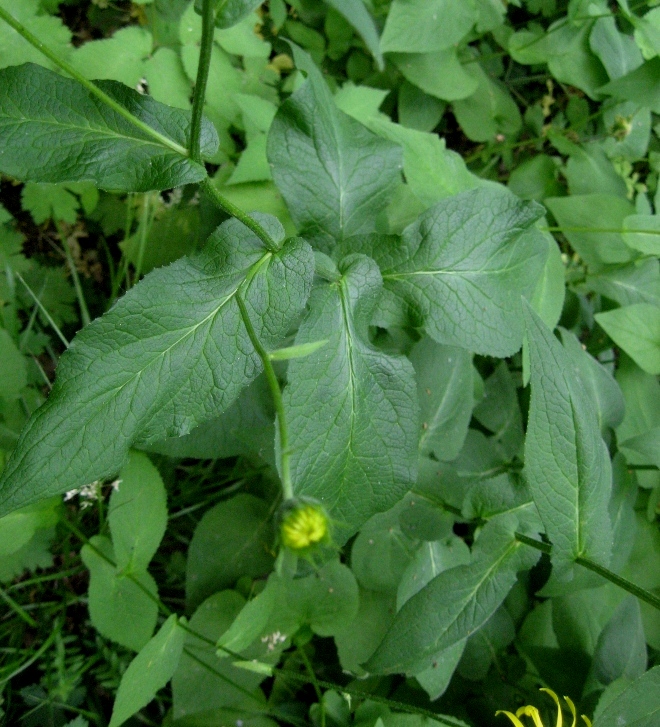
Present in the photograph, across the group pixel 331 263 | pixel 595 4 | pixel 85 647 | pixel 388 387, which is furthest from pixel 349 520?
pixel 595 4

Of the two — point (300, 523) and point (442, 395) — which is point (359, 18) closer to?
point (442, 395)

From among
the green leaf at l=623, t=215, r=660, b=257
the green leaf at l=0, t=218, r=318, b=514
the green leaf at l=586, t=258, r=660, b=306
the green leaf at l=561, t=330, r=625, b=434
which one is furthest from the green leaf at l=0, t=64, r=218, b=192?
the green leaf at l=586, t=258, r=660, b=306

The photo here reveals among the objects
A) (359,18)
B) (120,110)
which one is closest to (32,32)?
(359,18)

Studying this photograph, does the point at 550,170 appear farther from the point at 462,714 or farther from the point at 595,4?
the point at 462,714

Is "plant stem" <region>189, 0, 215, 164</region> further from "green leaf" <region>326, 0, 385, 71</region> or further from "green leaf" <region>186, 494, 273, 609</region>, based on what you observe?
"green leaf" <region>186, 494, 273, 609</region>

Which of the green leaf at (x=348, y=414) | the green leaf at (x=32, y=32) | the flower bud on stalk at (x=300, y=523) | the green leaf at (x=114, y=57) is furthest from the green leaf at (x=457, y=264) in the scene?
the green leaf at (x=32, y=32)

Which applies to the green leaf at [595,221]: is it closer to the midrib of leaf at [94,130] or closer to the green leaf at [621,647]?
the green leaf at [621,647]
